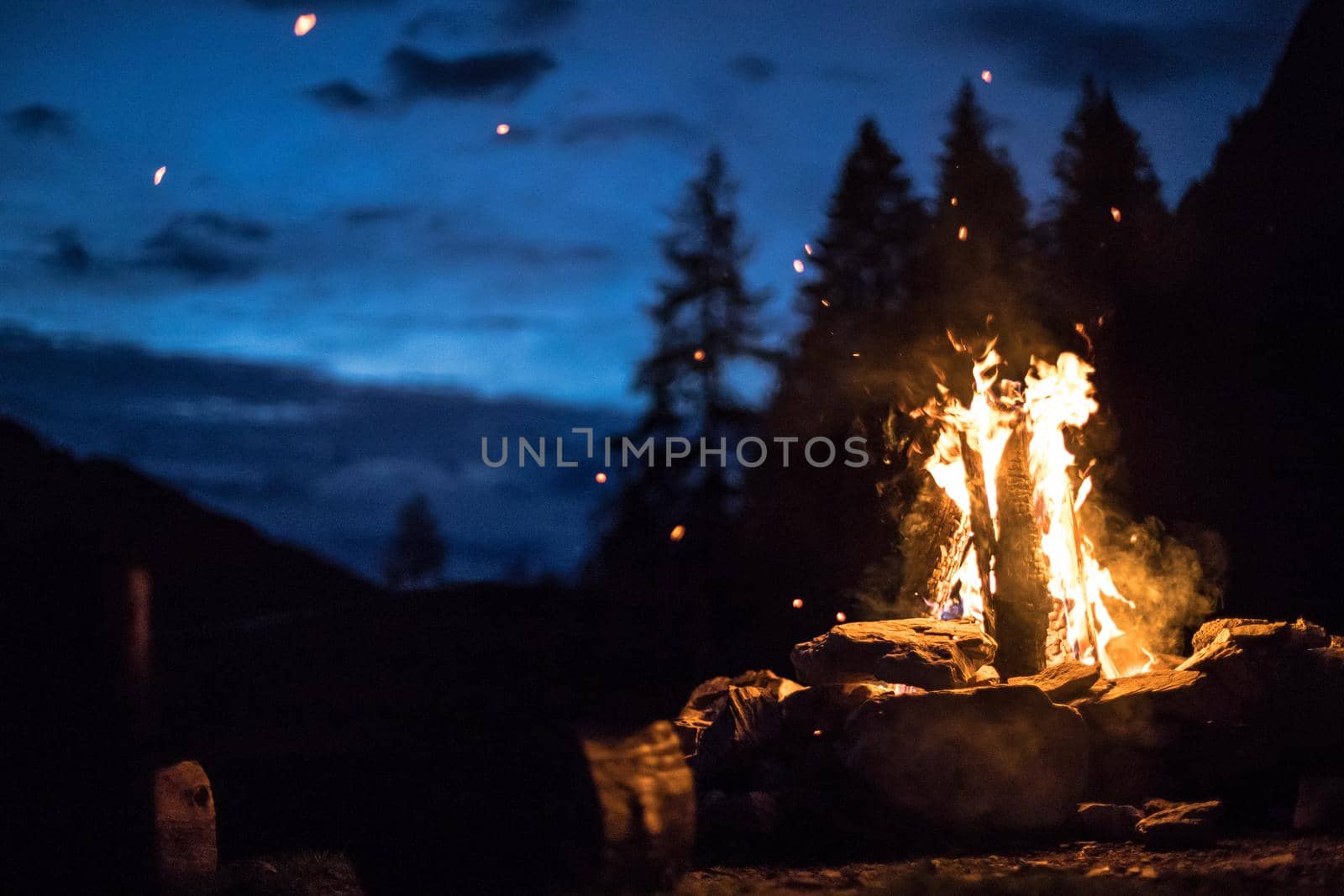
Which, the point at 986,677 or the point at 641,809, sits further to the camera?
the point at 986,677

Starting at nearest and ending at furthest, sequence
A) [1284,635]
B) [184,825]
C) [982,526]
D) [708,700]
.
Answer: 1. [184,825]
2. [1284,635]
3. [982,526]
4. [708,700]

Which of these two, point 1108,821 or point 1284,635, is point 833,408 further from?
point 1108,821

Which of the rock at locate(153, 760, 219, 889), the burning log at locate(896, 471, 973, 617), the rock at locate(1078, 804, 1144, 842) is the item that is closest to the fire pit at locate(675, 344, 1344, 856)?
the rock at locate(1078, 804, 1144, 842)

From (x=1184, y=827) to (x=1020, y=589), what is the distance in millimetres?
2243

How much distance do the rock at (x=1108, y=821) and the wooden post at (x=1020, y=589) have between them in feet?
5.22

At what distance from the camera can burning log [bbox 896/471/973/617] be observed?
31.8 feet

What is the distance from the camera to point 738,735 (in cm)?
798

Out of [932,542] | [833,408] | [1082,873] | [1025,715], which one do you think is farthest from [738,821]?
[833,408]

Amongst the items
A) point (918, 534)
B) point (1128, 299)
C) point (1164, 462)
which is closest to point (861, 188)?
point (1128, 299)

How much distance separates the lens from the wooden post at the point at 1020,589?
8406 mm

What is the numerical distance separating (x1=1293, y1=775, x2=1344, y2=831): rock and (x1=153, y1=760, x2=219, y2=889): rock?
5916mm

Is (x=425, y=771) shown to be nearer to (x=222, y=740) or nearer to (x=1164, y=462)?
(x=222, y=740)

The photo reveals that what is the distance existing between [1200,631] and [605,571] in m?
16.4

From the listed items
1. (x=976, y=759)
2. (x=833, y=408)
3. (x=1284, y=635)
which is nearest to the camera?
(x=976, y=759)
